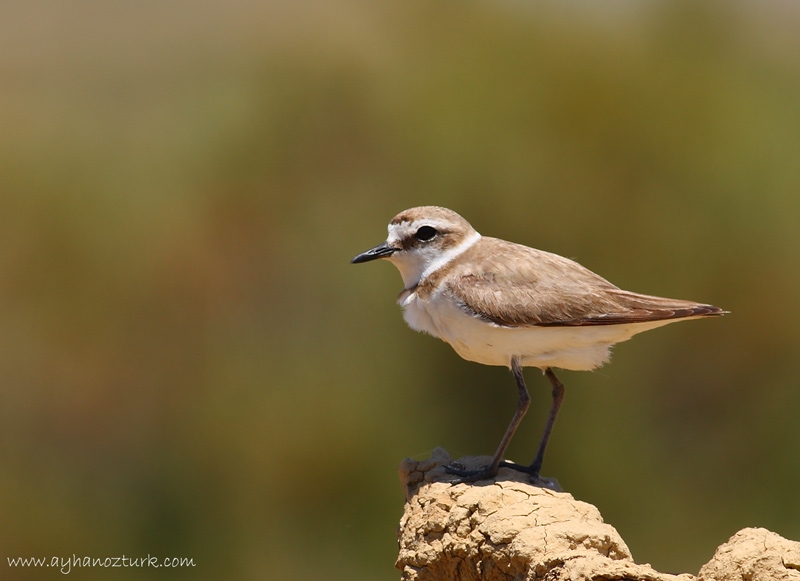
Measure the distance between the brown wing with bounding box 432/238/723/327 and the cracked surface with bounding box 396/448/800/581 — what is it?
4.05 feet

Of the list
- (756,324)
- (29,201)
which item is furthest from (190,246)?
(756,324)

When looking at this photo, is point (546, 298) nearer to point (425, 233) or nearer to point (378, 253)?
point (425, 233)

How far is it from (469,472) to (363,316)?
9546mm

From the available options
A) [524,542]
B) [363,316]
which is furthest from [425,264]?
[363,316]

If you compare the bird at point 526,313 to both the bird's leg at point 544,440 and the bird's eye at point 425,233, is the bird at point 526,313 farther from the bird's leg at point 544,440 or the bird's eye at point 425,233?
the bird's eye at point 425,233

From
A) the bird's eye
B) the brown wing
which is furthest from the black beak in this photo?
the brown wing

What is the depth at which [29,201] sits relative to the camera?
1925 centimetres

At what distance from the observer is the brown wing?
761 cm

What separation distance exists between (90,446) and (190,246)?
3.86 metres

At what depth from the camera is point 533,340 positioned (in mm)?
7711

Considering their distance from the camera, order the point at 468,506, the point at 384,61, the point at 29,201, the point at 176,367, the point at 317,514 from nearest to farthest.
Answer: the point at 468,506
the point at 317,514
the point at 176,367
the point at 29,201
the point at 384,61

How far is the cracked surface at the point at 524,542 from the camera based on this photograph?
18.9ft

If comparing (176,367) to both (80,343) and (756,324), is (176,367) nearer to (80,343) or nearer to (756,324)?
(80,343)

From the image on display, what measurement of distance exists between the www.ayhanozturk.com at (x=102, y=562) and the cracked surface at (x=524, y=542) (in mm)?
9441
